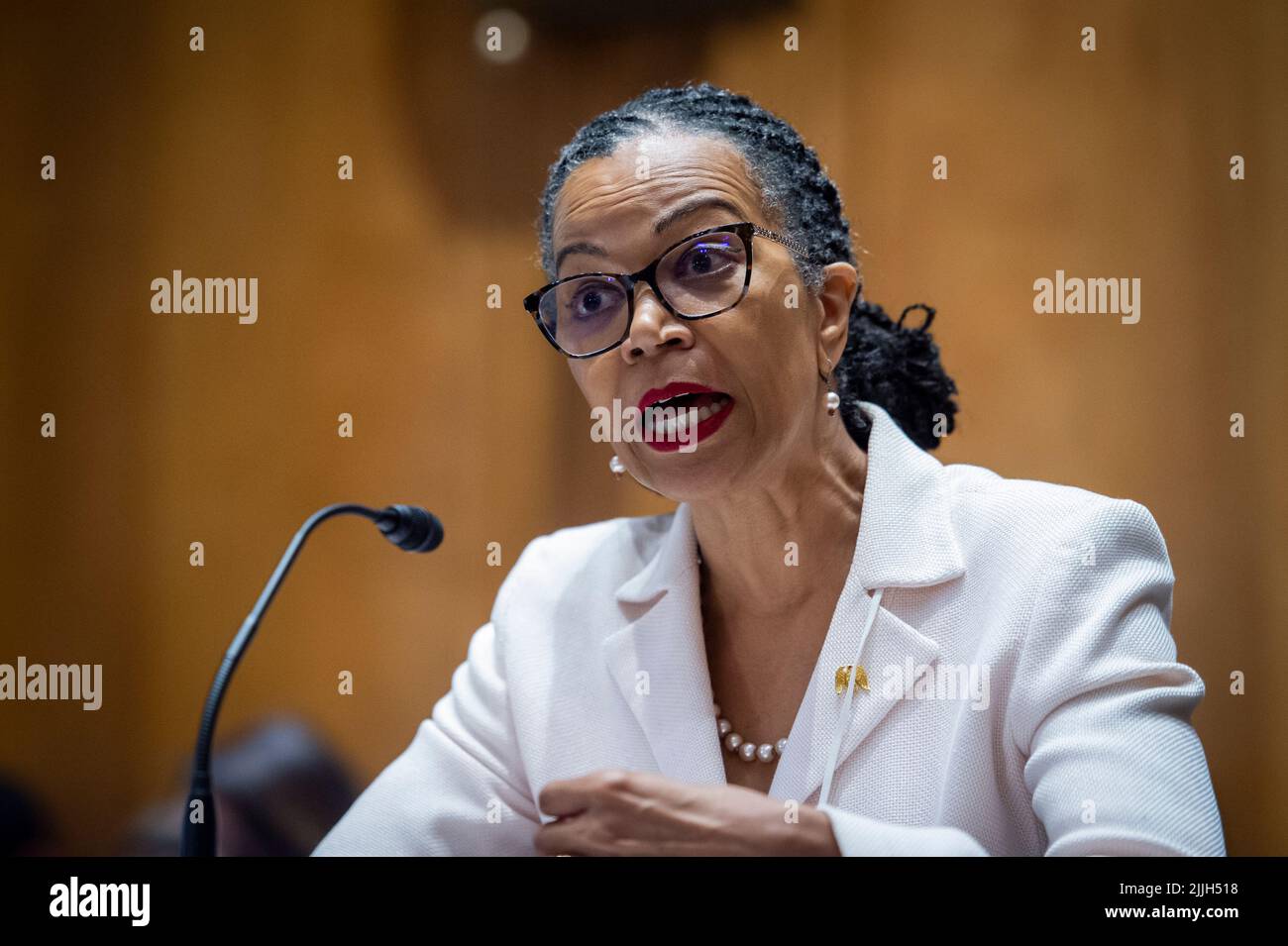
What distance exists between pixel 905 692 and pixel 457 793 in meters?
0.62

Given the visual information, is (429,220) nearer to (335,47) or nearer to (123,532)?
(335,47)

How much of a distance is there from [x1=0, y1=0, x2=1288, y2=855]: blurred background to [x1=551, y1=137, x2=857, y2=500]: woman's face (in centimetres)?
60

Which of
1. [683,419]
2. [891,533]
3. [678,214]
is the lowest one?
[891,533]

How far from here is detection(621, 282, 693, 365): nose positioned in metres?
1.37

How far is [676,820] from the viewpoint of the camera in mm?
1091

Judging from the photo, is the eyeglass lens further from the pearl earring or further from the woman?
the pearl earring

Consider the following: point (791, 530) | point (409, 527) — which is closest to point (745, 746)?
point (791, 530)

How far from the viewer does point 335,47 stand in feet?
7.47

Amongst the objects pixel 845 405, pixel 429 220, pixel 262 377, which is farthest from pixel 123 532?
pixel 845 405

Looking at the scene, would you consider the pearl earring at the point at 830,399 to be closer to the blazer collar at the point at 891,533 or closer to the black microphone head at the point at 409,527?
the blazer collar at the point at 891,533

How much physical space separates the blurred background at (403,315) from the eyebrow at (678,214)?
2.06 feet

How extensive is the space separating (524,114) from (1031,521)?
136 centimetres

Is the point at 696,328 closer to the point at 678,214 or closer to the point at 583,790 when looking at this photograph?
the point at 678,214

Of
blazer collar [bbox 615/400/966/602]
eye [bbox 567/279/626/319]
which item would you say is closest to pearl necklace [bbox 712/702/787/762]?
blazer collar [bbox 615/400/966/602]
